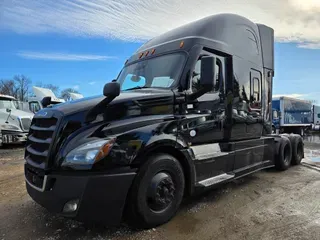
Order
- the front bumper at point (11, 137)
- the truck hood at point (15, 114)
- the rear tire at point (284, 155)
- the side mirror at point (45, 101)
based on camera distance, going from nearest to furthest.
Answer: the side mirror at point (45, 101), the rear tire at point (284, 155), the front bumper at point (11, 137), the truck hood at point (15, 114)

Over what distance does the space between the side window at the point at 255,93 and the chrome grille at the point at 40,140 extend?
4.08 meters

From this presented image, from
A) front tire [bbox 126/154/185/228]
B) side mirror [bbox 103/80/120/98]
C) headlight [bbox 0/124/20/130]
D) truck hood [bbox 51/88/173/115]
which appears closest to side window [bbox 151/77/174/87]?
truck hood [bbox 51/88/173/115]

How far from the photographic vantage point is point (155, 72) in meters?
4.33

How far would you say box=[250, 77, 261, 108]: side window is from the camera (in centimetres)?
566

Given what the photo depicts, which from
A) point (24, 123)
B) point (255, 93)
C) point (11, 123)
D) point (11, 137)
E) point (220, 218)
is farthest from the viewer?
point (24, 123)

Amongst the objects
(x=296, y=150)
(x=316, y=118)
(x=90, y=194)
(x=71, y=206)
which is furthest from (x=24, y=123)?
(x=316, y=118)

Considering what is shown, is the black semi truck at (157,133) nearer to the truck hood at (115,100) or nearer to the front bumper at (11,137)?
the truck hood at (115,100)

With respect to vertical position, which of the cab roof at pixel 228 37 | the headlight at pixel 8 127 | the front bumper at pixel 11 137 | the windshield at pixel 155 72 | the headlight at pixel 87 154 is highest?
the cab roof at pixel 228 37

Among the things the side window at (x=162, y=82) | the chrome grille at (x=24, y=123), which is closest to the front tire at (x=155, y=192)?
the side window at (x=162, y=82)

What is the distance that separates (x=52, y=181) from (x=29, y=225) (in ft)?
3.54

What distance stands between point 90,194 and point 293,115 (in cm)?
2280

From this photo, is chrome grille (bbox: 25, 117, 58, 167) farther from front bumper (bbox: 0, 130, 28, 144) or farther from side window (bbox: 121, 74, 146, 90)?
front bumper (bbox: 0, 130, 28, 144)

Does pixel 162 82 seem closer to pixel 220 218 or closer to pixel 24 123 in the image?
pixel 220 218

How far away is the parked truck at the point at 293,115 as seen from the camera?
21.0 metres
